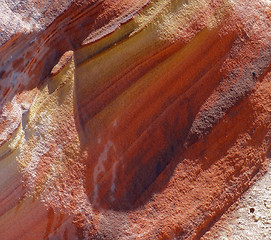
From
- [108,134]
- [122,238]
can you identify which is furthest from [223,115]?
[122,238]

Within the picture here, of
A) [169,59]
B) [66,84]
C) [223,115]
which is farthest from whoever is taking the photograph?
[223,115]

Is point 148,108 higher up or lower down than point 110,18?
lower down

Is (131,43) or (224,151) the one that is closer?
(131,43)

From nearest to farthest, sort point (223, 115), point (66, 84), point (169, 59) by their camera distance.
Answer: point (66, 84)
point (169, 59)
point (223, 115)

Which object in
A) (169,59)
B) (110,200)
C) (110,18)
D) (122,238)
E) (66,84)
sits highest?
(110,18)

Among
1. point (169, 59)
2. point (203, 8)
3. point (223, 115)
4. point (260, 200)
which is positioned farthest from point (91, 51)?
point (260, 200)

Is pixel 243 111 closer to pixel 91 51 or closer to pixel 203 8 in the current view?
pixel 203 8

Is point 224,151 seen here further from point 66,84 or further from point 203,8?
point 66,84
